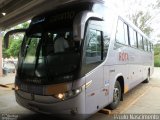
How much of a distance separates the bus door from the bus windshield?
0.29 metres

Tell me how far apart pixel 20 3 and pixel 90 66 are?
20.3 ft

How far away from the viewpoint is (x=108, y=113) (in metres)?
5.89

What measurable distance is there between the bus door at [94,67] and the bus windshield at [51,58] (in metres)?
0.29

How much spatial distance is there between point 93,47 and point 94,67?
1.47 ft

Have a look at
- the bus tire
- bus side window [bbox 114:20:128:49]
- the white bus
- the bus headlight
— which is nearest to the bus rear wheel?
the bus tire

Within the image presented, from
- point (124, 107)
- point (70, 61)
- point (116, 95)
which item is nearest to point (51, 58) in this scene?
point (70, 61)

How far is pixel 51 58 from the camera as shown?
4.74 m

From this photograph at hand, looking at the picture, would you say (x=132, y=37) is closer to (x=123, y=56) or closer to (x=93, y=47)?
(x=123, y=56)

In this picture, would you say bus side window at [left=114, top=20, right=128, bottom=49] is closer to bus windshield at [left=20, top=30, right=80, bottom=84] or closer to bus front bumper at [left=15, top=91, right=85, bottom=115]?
bus windshield at [left=20, top=30, right=80, bottom=84]

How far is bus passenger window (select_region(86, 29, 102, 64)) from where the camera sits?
15.5 feet

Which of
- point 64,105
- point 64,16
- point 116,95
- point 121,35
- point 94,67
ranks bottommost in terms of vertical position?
point 116,95

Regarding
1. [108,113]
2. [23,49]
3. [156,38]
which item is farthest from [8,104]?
[156,38]

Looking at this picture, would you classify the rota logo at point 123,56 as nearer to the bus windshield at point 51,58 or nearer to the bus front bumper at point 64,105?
the bus windshield at point 51,58

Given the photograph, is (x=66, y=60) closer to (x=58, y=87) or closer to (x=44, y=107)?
(x=58, y=87)
